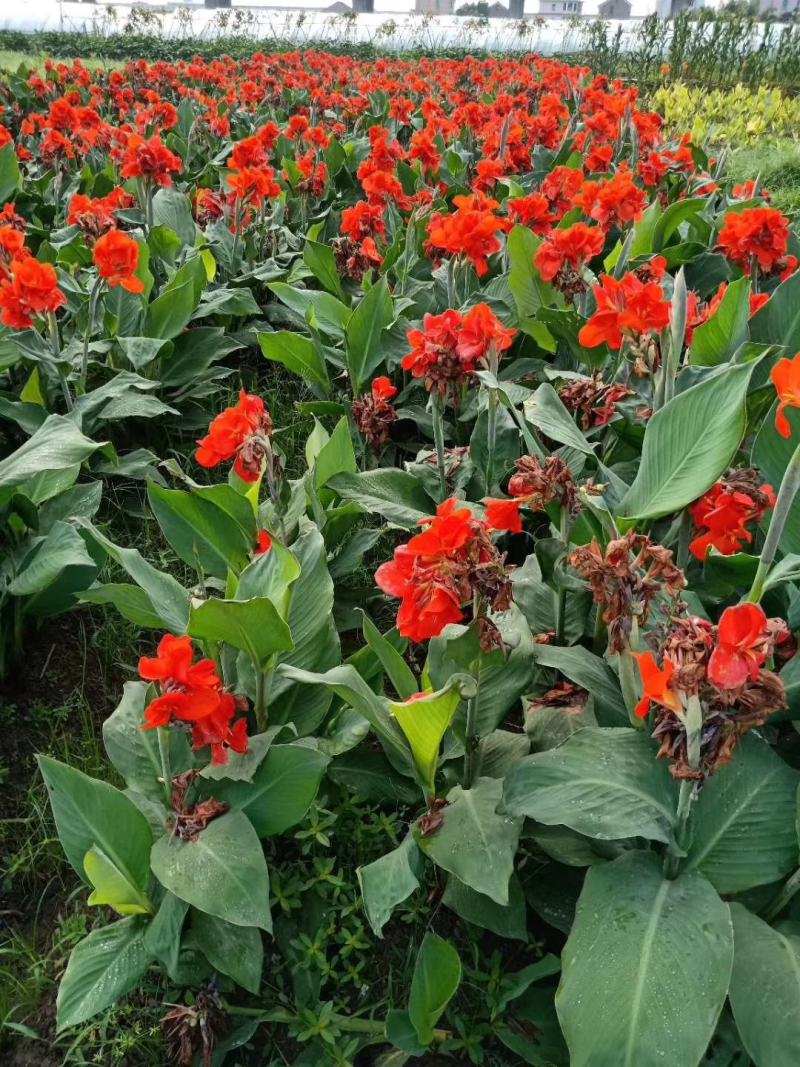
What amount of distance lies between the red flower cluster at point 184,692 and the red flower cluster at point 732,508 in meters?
0.95

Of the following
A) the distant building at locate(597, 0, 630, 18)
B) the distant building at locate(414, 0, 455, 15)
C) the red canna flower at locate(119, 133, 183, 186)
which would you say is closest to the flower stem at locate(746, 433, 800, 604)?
the red canna flower at locate(119, 133, 183, 186)

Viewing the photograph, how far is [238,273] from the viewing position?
4055mm

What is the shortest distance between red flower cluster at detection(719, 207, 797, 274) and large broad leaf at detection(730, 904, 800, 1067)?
1.95 m

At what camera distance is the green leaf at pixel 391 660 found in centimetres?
149

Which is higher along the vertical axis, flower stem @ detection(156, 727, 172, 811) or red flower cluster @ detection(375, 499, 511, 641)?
red flower cluster @ detection(375, 499, 511, 641)

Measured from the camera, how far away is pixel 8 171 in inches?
169

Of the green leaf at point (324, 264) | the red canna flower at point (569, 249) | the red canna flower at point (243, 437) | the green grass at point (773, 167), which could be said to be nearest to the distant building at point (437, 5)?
the green grass at point (773, 167)

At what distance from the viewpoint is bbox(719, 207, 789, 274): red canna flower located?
249 cm

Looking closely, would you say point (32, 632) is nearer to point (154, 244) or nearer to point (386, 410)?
point (386, 410)

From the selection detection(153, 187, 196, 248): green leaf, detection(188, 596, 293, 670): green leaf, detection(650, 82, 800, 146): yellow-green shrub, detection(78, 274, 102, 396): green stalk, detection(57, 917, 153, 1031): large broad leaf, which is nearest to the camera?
detection(57, 917, 153, 1031): large broad leaf

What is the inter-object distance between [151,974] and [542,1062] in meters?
0.72

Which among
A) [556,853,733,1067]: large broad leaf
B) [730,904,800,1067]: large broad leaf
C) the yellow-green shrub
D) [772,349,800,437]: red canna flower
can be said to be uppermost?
the yellow-green shrub

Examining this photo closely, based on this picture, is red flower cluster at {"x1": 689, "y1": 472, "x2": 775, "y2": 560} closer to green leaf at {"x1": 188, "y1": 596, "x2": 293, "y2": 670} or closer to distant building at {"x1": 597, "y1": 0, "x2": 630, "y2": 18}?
green leaf at {"x1": 188, "y1": 596, "x2": 293, "y2": 670}

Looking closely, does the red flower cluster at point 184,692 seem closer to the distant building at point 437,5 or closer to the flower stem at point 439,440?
the flower stem at point 439,440
